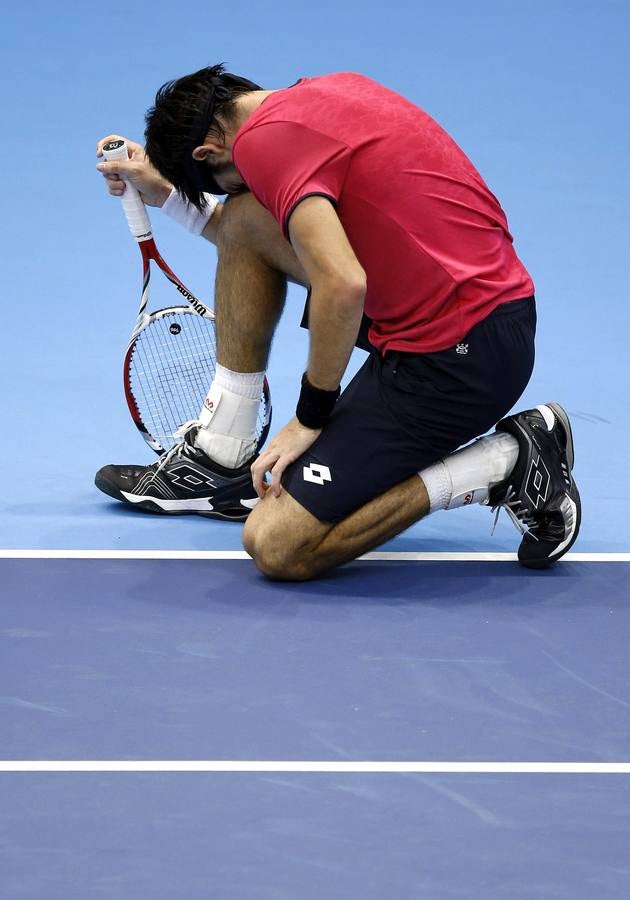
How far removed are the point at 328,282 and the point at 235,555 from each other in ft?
2.34

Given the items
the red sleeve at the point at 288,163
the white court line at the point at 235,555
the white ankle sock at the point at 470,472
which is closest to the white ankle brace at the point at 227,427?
the white court line at the point at 235,555

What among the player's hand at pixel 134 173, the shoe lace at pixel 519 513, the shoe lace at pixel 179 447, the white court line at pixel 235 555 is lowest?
the white court line at pixel 235 555

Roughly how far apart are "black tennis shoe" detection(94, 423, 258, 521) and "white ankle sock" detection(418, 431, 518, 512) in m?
0.53

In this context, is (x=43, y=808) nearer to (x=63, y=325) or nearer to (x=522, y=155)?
(x=63, y=325)

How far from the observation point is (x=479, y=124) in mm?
7117

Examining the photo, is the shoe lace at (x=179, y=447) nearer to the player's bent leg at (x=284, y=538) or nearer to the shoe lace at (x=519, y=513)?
the player's bent leg at (x=284, y=538)

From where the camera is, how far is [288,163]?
2.74 m

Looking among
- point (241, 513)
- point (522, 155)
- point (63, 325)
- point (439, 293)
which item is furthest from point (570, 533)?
point (522, 155)

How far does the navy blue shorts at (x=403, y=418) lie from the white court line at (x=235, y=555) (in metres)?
0.23

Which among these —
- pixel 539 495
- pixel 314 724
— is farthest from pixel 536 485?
pixel 314 724

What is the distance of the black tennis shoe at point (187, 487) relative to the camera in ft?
11.1

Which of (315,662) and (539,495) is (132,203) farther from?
(315,662)

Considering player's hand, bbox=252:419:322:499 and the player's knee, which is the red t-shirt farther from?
the player's knee

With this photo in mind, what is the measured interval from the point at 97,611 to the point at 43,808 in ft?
2.51
